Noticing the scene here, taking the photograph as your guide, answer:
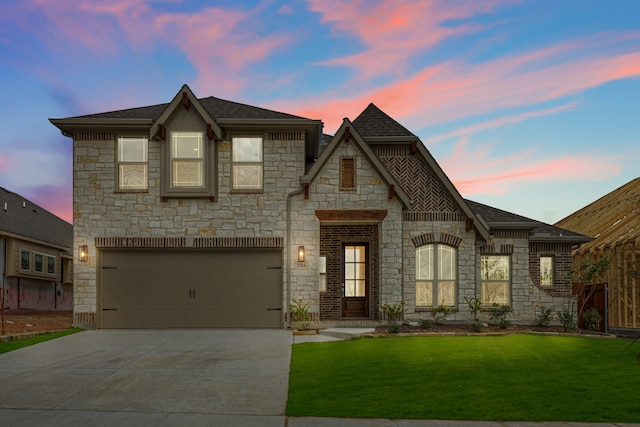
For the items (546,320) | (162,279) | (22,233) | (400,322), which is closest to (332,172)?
(400,322)

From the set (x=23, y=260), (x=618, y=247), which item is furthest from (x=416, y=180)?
(x=23, y=260)

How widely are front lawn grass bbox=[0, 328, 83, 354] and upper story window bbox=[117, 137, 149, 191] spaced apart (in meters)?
4.69

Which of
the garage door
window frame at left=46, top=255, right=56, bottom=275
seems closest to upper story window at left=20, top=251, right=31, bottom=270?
window frame at left=46, top=255, right=56, bottom=275

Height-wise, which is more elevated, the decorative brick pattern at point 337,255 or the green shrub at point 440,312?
the decorative brick pattern at point 337,255

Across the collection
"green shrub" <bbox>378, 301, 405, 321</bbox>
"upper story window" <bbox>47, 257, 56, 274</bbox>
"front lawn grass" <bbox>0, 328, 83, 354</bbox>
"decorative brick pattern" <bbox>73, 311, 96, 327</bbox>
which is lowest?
"front lawn grass" <bbox>0, 328, 83, 354</bbox>

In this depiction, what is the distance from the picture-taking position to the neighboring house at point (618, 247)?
20656 mm

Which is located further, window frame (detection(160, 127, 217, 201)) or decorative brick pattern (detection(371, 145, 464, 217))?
decorative brick pattern (detection(371, 145, 464, 217))

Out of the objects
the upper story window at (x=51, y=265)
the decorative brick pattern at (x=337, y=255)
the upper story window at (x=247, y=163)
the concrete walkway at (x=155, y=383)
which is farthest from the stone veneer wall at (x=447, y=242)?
the upper story window at (x=51, y=265)

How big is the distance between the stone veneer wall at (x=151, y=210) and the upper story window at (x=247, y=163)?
0.64 ft

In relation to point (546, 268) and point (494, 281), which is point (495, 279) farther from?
point (546, 268)

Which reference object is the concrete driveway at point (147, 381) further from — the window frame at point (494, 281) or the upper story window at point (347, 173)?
the window frame at point (494, 281)

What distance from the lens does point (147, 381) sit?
916cm

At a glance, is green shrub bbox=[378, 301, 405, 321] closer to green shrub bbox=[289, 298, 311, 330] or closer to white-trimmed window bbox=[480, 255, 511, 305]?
green shrub bbox=[289, 298, 311, 330]

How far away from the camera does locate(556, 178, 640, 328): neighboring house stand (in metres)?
20.7
